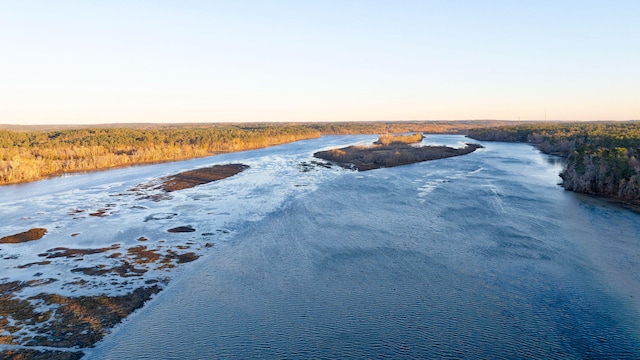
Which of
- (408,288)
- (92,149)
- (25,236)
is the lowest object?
(408,288)

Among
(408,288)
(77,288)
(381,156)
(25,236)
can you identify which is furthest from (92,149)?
(408,288)

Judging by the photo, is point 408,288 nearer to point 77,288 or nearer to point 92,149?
point 77,288

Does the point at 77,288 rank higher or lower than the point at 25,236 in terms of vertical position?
lower

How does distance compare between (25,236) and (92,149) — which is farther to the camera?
(92,149)

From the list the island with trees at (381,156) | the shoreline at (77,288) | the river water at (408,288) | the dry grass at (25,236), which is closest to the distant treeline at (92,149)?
the dry grass at (25,236)

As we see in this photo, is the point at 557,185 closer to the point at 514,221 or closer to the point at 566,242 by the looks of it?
the point at 514,221

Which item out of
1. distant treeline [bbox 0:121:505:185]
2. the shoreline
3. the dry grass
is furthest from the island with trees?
the dry grass

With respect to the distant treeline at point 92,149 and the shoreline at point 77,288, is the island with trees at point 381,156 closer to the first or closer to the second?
the distant treeline at point 92,149

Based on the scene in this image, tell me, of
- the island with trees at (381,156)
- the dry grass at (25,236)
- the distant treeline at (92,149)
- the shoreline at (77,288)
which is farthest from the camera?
the island with trees at (381,156)

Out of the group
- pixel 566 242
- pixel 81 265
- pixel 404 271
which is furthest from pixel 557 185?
pixel 81 265

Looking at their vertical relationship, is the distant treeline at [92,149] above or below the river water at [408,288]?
above

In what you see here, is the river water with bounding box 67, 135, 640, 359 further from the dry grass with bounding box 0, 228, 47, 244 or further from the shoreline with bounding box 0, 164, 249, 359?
the dry grass with bounding box 0, 228, 47, 244
